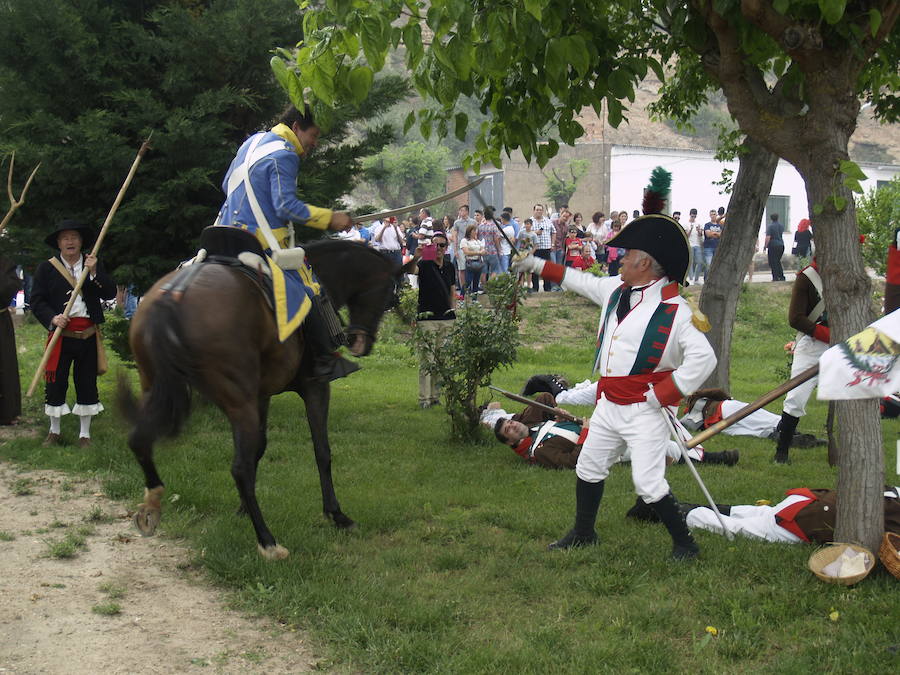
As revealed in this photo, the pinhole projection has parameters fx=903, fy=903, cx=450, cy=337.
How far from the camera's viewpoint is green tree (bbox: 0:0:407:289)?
952cm

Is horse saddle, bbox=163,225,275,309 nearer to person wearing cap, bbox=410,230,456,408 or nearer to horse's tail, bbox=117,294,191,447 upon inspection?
horse's tail, bbox=117,294,191,447

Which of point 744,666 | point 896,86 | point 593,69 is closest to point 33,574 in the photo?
point 744,666

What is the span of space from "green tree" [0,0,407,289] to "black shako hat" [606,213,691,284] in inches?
215

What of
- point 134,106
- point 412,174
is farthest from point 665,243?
point 412,174

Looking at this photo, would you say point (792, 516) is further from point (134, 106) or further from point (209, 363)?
point (134, 106)

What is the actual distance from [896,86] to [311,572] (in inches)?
266

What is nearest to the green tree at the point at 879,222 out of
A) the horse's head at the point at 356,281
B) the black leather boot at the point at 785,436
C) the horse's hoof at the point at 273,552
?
the black leather boot at the point at 785,436

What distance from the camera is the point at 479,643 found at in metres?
4.70

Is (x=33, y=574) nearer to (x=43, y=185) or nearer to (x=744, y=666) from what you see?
(x=744, y=666)

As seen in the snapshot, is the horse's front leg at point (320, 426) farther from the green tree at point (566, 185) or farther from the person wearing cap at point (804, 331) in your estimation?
the green tree at point (566, 185)

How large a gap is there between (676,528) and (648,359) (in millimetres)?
1100

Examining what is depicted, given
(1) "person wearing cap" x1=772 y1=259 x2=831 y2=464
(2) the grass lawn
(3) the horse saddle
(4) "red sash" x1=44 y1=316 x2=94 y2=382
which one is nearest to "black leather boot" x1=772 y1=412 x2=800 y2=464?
(1) "person wearing cap" x1=772 y1=259 x2=831 y2=464

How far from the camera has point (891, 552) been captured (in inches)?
202

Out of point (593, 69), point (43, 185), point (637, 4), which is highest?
point (637, 4)
